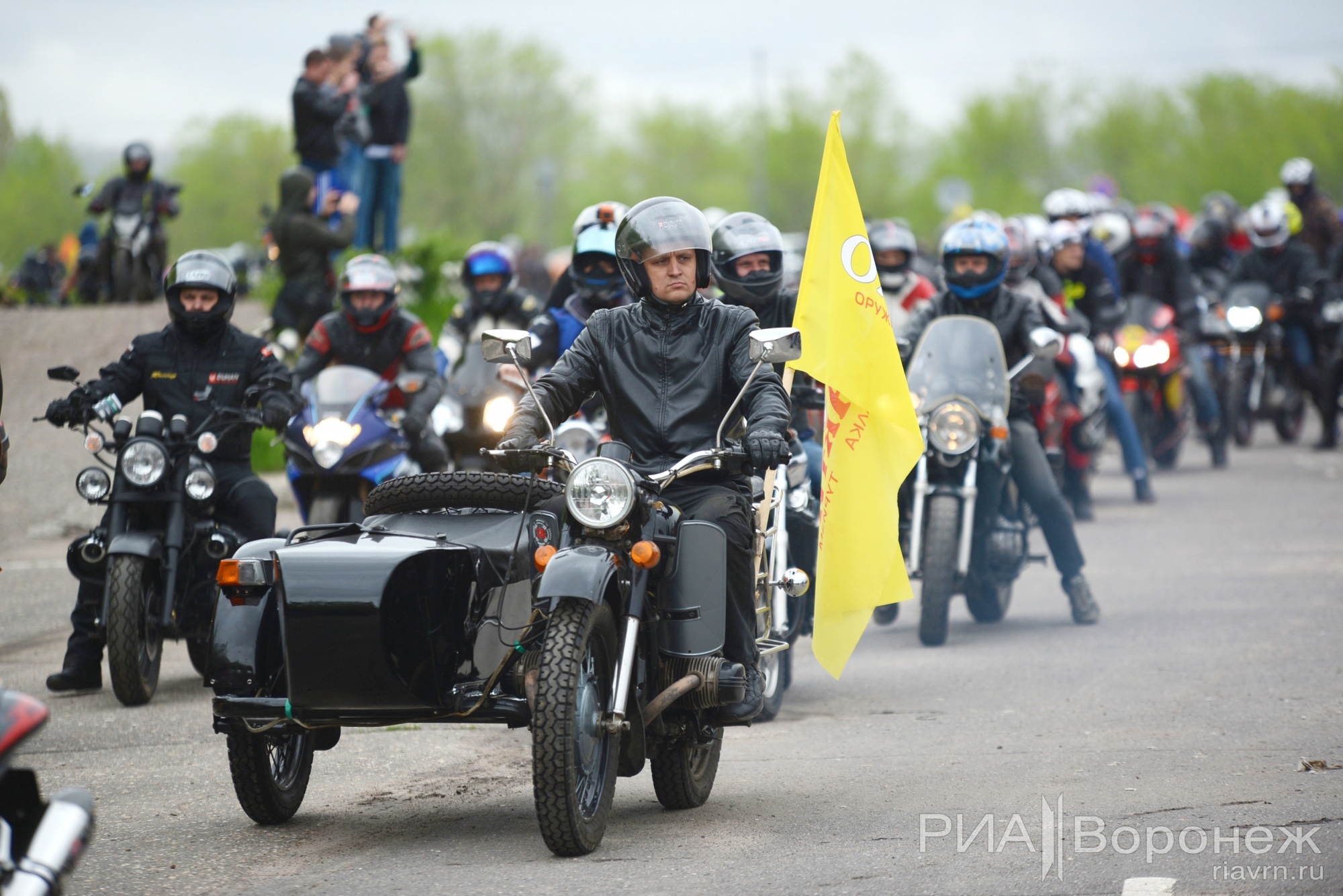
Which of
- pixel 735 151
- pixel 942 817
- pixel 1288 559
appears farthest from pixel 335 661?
pixel 735 151

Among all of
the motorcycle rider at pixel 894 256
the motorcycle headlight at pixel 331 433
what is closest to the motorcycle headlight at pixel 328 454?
the motorcycle headlight at pixel 331 433

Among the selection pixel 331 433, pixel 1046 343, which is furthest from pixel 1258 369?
pixel 331 433

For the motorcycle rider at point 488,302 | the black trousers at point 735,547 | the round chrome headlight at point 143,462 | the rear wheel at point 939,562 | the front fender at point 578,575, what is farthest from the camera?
the motorcycle rider at point 488,302

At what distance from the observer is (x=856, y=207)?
7305 mm

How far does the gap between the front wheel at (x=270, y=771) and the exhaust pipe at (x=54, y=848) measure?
1935 mm

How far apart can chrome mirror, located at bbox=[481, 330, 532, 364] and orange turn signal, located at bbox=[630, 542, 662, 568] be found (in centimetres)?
83

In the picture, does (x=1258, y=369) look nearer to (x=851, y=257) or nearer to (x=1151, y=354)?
(x=1151, y=354)

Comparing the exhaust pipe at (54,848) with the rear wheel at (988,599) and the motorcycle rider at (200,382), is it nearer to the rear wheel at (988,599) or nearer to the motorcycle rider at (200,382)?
the motorcycle rider at (200,382)

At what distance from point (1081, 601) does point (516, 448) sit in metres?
5.35

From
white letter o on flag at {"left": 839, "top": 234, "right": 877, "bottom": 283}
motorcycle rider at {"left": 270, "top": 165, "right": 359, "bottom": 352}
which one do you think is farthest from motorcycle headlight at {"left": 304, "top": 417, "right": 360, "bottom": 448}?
motorcycle rider at {"left": 270, "top": 165, "right": 359, "bottom": 352}

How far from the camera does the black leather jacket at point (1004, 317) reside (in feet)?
33.1

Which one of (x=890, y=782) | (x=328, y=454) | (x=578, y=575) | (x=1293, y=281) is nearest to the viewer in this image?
(x=578, y=575)

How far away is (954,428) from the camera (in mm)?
9570

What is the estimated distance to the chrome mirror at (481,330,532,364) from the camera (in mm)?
5844
